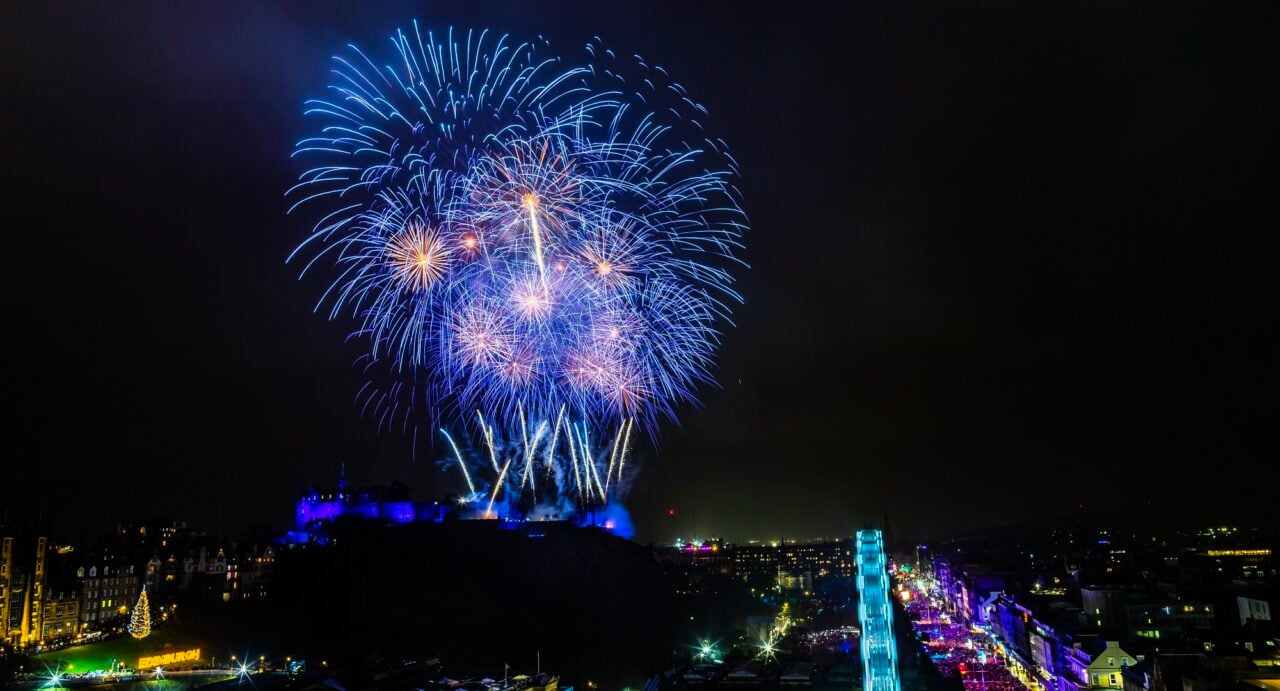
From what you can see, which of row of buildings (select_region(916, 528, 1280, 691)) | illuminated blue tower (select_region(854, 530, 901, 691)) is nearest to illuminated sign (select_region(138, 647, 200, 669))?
illuminated blue tower (select_region(854, 530, 901, 691))

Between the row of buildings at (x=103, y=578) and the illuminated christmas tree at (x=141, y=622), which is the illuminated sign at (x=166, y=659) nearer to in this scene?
the illuminated christmas tree at (x=141, y=622)

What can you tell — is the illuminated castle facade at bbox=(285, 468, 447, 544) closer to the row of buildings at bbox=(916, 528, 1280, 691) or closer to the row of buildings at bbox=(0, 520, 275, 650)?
the row of buildings at bbox=(0, 520, 275, 650)

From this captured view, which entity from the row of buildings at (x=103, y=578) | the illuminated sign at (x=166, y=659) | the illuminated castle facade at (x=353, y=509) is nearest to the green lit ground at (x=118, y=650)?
the illuminated sign at (x=166, y=659)

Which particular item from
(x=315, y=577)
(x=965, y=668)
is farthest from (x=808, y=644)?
(x=315, y=577)

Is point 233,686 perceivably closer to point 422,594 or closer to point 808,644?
point 422,594

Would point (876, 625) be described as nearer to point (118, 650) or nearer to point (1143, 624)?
point (1143, 624)

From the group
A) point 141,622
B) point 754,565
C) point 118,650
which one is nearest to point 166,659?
point 118,650
